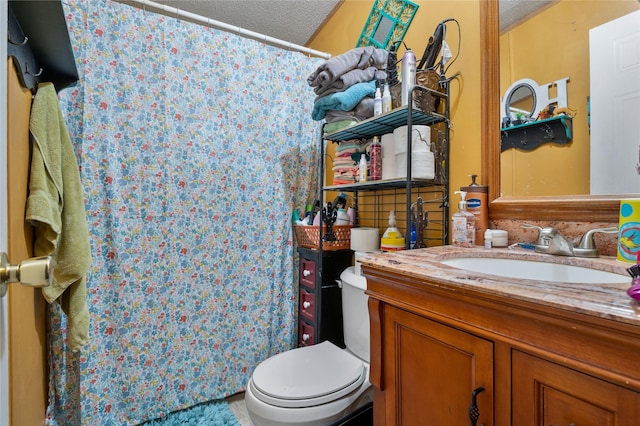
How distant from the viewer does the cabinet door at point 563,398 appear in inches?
15.1

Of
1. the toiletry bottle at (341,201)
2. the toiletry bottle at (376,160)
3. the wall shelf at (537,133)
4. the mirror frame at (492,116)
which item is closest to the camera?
the wall shelf at (537,133)

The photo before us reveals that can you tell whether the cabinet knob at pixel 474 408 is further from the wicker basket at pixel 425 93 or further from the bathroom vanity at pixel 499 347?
the wicker basket at pixel 425 93

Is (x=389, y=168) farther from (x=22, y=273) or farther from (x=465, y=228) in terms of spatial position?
(x=22, y=273)

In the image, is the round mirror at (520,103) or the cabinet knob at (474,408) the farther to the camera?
A: the round mirror at (520,103)

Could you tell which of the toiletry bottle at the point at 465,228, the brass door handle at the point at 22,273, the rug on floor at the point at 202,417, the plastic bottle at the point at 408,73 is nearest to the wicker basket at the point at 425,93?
the plastic bottle at the point at 408,73

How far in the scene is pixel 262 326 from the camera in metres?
1.74

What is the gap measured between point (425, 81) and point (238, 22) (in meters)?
1.46

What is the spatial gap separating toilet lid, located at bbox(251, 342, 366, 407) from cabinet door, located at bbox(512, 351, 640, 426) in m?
0.64

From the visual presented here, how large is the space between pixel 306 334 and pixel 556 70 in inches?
62.7

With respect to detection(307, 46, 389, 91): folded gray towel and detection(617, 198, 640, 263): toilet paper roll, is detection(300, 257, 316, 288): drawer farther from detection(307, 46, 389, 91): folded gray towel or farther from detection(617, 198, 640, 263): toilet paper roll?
detection(617, 198, 640, 263): toilet paper roll

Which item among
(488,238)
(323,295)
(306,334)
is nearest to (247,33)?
(323,295)

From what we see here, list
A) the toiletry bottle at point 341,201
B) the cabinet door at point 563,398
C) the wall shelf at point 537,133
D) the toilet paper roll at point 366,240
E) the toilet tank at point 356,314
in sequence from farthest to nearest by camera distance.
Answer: the toiletry bottle at point 341,201 < the toilet paper roll at point 366,240 < the toilet tank at point 356,314 < the wall shelf at point 537,133 < the cabinet door at point 563,398

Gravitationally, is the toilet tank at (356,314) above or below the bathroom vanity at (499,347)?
below

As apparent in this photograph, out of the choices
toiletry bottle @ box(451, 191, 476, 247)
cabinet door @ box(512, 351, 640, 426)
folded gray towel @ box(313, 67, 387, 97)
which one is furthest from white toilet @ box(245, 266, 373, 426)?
folded gray towel @ box(313, 67, 387, 97)
